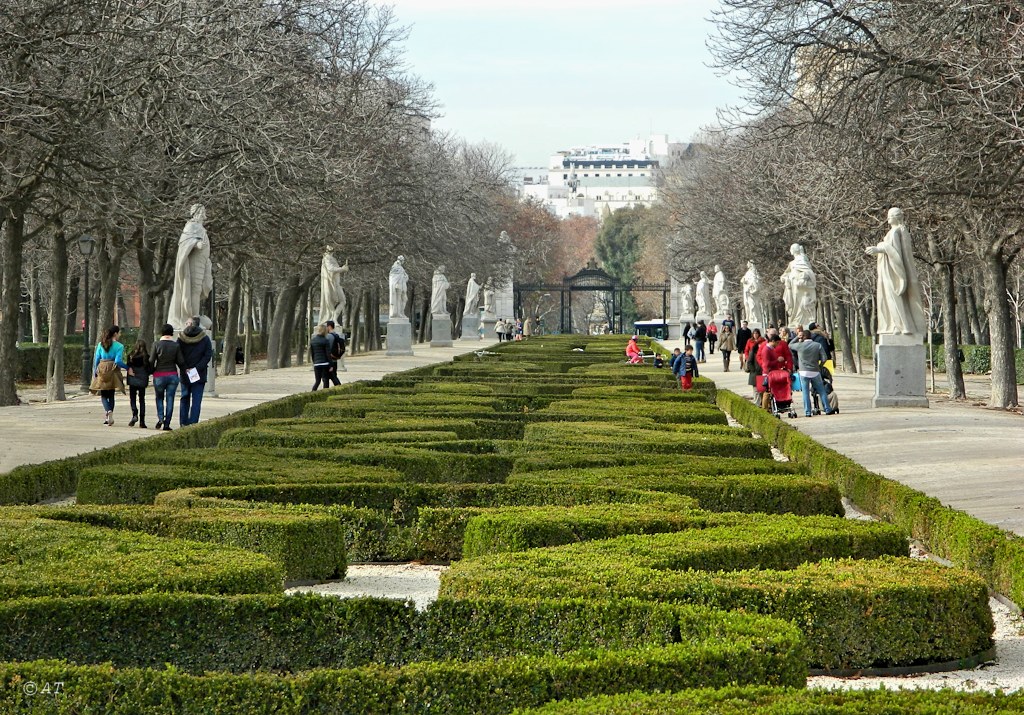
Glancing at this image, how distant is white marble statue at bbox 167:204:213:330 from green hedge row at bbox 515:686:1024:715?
18.1 metres

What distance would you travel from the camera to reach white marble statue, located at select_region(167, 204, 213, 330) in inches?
876

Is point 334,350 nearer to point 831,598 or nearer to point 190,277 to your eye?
point 190,277

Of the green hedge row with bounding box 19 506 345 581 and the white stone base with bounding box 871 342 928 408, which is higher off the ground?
the white stone base with bounding box 871 342 928 408

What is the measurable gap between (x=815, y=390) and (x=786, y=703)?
56.6 feet

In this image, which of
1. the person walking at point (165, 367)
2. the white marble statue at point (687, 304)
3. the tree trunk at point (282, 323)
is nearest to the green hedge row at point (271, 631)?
the person walking at point (165, 367)

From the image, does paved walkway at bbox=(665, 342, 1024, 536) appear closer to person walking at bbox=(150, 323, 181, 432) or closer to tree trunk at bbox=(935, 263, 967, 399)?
tree trunk at bbox=(935, 263, 967, 399)

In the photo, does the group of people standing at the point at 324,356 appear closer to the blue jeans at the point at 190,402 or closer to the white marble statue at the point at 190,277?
the white marble statue at the point at 190,277

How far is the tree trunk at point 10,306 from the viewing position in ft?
75.2

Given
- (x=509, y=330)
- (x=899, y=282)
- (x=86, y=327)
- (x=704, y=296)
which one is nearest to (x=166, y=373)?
(x=899, y=282)

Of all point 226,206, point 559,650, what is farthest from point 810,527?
point 226,206

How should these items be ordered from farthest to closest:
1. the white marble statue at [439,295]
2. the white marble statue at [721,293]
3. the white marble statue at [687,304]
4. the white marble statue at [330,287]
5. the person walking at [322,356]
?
the white marble statue at [687,304] < the white marble statue at [439,295] < the white marble statue at [721,293] < the white marble statue at [330,287] < the person walking at [322,356]

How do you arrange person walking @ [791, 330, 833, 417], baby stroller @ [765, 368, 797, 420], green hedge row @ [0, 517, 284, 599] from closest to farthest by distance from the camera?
green hedge row @ [0, 517, 284, 599] < person walking @ [791, 330, 833, 417] < baby stroller @ [765, 368, 797, 420]

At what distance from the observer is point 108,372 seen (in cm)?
1828

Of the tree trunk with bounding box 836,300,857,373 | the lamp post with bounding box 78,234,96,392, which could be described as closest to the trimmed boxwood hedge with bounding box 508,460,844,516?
the lamp post with bounding box 78,234,96,392
